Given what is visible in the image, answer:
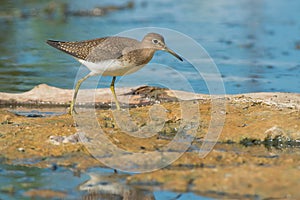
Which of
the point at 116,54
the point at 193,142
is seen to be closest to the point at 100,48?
the point at 116,54

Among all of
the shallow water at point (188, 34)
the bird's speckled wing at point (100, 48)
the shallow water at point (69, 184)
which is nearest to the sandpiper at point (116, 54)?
the bird's speckled wing at point (100, 48)

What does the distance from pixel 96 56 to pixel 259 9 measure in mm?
11066

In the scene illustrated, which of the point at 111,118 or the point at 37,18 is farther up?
the point at 37,18

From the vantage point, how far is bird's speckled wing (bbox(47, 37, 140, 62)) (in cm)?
902

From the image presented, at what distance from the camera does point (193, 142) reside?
8039 mm

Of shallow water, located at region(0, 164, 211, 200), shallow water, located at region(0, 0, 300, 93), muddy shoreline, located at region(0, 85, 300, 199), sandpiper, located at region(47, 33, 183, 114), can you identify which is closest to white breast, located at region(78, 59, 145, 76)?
sandpiper, located at region(47, 33, 183, 114)

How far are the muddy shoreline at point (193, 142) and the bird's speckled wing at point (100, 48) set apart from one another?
0.75 m

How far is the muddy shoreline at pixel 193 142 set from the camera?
6512 mm

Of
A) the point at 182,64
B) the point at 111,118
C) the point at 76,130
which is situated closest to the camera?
the point at 76,130

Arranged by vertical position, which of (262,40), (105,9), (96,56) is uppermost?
(105,9)

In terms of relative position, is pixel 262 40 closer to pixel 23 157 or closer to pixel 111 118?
pixel 111 118

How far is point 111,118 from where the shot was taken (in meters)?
8.76

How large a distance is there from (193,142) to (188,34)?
26.6 feet

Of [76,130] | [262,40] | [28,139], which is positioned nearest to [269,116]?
[76,130]
